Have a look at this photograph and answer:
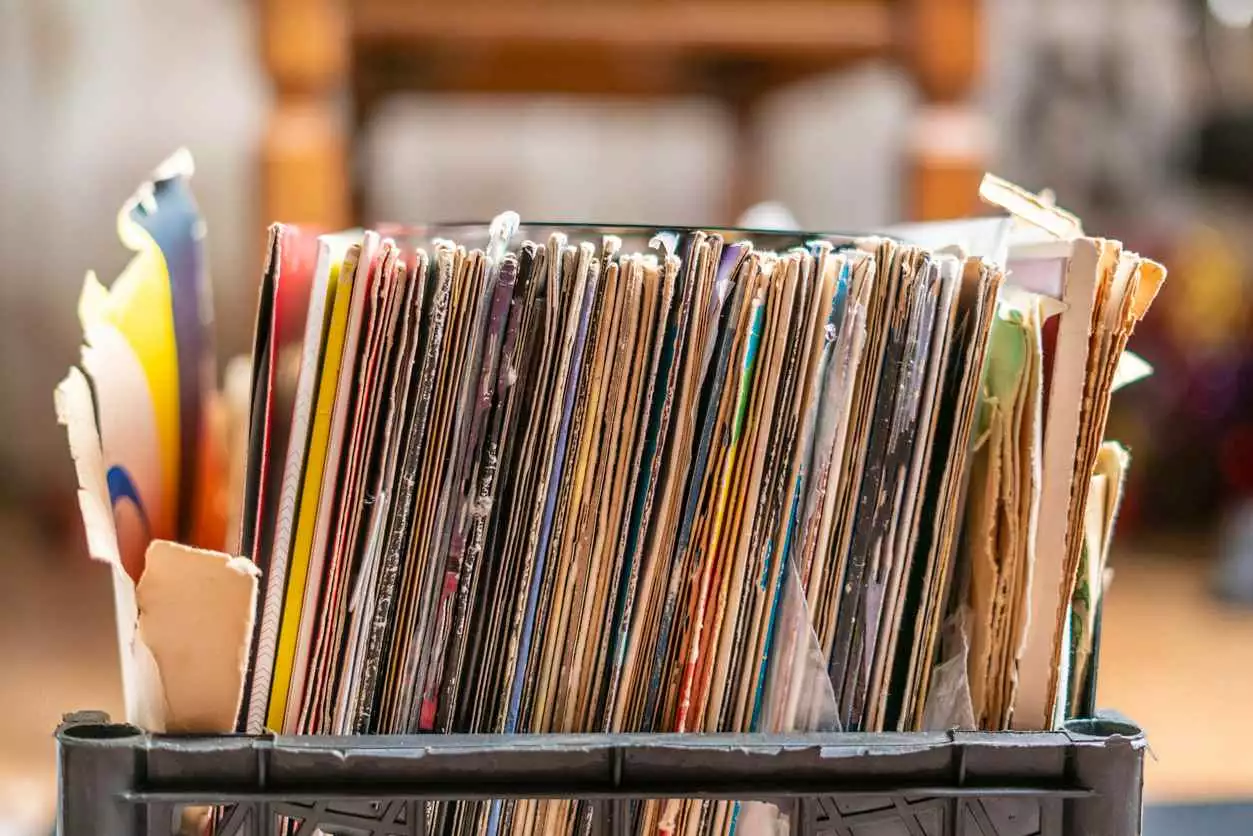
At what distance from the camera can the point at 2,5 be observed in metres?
1.80

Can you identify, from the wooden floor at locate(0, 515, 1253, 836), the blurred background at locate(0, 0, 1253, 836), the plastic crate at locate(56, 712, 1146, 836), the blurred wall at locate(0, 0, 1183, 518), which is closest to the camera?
the plastic crate at locate(56, 712, 1146, 836)

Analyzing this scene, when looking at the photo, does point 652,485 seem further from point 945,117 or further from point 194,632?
point 945,117

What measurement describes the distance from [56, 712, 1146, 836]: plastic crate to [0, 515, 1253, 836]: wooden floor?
0.50 m

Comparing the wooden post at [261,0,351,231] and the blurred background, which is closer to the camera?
the wooden post at [261,0,351,231]

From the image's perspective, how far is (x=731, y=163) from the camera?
2.01 metres

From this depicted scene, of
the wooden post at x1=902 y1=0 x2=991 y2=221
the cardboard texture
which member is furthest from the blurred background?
the cardboard texture

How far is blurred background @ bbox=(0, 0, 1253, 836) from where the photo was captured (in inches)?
45.9

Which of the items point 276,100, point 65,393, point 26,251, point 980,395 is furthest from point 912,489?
point 26,251

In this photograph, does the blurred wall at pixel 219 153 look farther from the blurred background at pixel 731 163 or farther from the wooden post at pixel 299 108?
the wooden post at pixel 299 108

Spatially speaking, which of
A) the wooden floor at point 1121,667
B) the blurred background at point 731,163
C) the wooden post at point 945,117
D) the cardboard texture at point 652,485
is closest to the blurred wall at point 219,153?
the blurred background at point 731,163

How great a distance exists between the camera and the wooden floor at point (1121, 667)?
1.00 metres

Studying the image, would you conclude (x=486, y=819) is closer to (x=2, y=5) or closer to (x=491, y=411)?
(x=491, y=411)

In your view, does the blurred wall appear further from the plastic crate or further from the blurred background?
the plastic crate

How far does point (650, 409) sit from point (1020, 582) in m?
0.15
